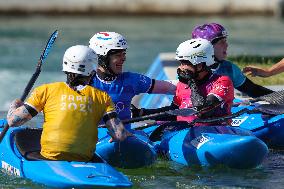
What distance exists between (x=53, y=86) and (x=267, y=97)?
3.21 meters

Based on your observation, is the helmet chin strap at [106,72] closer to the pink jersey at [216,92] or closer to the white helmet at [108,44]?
the white helmet at [108,44]

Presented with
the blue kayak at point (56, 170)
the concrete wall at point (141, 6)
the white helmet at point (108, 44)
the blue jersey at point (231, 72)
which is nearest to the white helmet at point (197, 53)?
the white helmet at point (108, 44)

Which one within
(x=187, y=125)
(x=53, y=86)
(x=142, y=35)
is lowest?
(x=142, y=35)

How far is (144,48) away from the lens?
26859 mm

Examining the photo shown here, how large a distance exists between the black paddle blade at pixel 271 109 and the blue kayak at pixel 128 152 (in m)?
1.63

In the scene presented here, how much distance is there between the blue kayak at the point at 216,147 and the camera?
382 inches

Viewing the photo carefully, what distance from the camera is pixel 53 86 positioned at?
884 cm

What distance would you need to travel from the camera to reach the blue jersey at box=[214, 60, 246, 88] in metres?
11.4

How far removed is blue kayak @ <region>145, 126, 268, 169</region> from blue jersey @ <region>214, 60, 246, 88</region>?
1.35m

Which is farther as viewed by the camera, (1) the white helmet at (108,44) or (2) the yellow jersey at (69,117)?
(1) the white helmet at (108,44)

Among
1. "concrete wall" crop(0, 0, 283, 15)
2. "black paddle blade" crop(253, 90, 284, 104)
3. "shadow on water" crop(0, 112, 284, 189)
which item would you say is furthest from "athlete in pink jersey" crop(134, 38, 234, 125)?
"concrete wall" crop(0, 0, 283, 15)

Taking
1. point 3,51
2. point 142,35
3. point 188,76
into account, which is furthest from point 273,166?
point 142,35

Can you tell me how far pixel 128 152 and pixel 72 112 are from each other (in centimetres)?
110

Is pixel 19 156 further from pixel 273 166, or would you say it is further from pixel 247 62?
pixel 247 62
